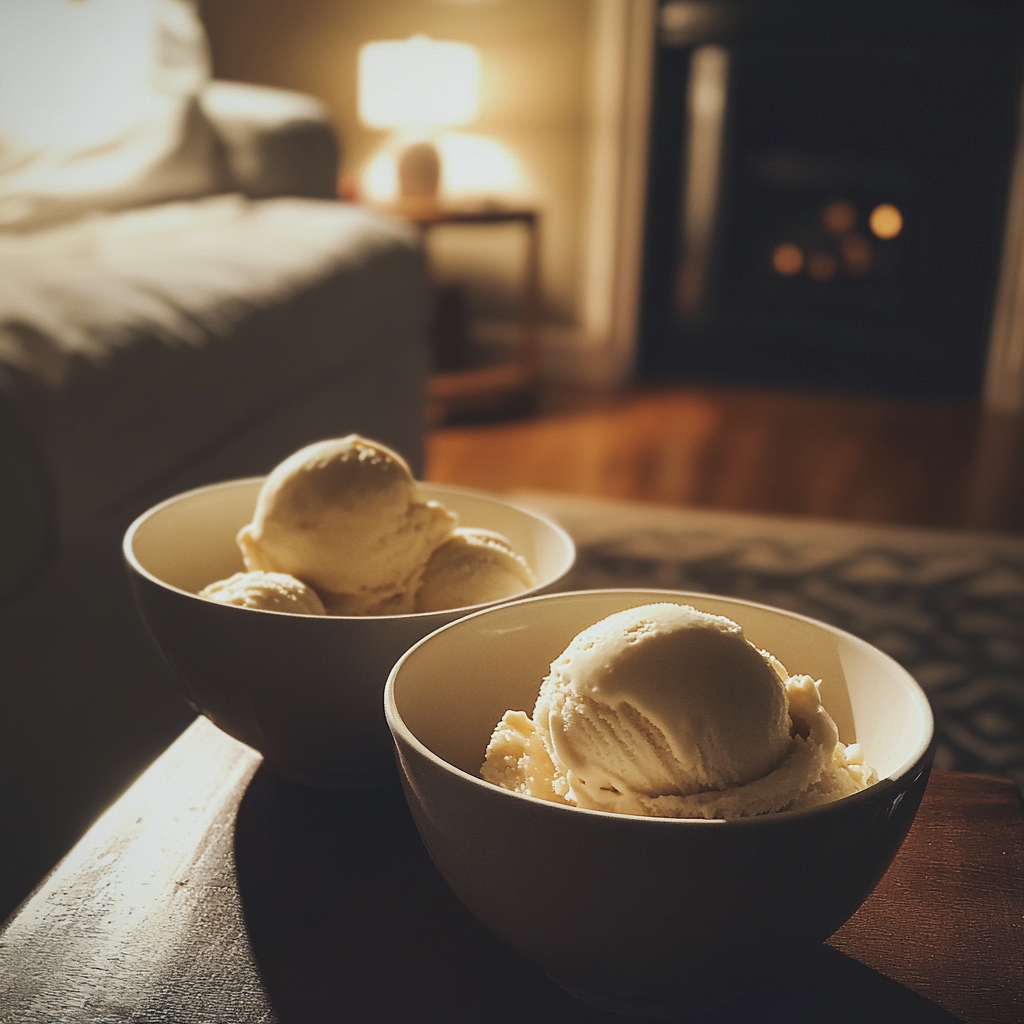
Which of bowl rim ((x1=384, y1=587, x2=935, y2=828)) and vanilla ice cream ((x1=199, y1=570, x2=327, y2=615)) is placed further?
vanilla ice cream ((x1=199, y1=570, x2=327, y2=615))

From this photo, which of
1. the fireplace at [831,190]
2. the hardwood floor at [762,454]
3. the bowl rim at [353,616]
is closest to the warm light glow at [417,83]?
the fireplace at [831,190]

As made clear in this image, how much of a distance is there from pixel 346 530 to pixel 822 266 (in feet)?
10.1

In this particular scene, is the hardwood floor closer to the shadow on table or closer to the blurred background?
the blurred background

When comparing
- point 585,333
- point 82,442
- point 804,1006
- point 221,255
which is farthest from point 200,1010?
point 585,333

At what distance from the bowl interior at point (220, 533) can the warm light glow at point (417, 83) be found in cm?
262

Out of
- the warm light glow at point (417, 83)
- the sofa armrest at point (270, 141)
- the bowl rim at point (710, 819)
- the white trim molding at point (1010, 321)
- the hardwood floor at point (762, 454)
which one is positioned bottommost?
the hardwood floor at point (762, 454)

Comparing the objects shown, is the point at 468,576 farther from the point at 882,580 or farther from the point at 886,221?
the point at 886,221

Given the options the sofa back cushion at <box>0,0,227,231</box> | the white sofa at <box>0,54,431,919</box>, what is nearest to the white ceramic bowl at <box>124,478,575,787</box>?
the white sofa at <box>0,54,431,919</box>

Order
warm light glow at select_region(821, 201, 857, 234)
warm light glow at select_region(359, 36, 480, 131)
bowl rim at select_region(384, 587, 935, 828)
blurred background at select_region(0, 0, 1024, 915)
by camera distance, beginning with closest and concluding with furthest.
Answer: bowl rim at select_region(384, 587, 935, 828) → blurred background at select_region(0, 0, 1024, 915) → warm light glow at select_region(359, 36, 480, 131) → warm light glow at select_region(821, 201, 857, 234)

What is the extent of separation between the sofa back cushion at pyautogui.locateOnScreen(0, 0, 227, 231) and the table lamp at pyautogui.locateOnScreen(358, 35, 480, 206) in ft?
3.58

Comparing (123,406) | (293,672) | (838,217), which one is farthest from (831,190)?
(293,672)

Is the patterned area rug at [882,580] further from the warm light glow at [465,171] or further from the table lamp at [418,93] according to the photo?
the warm light glow at [465,171]

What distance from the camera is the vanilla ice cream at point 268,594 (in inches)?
18.7

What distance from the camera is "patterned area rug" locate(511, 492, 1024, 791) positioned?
1.49 metres
